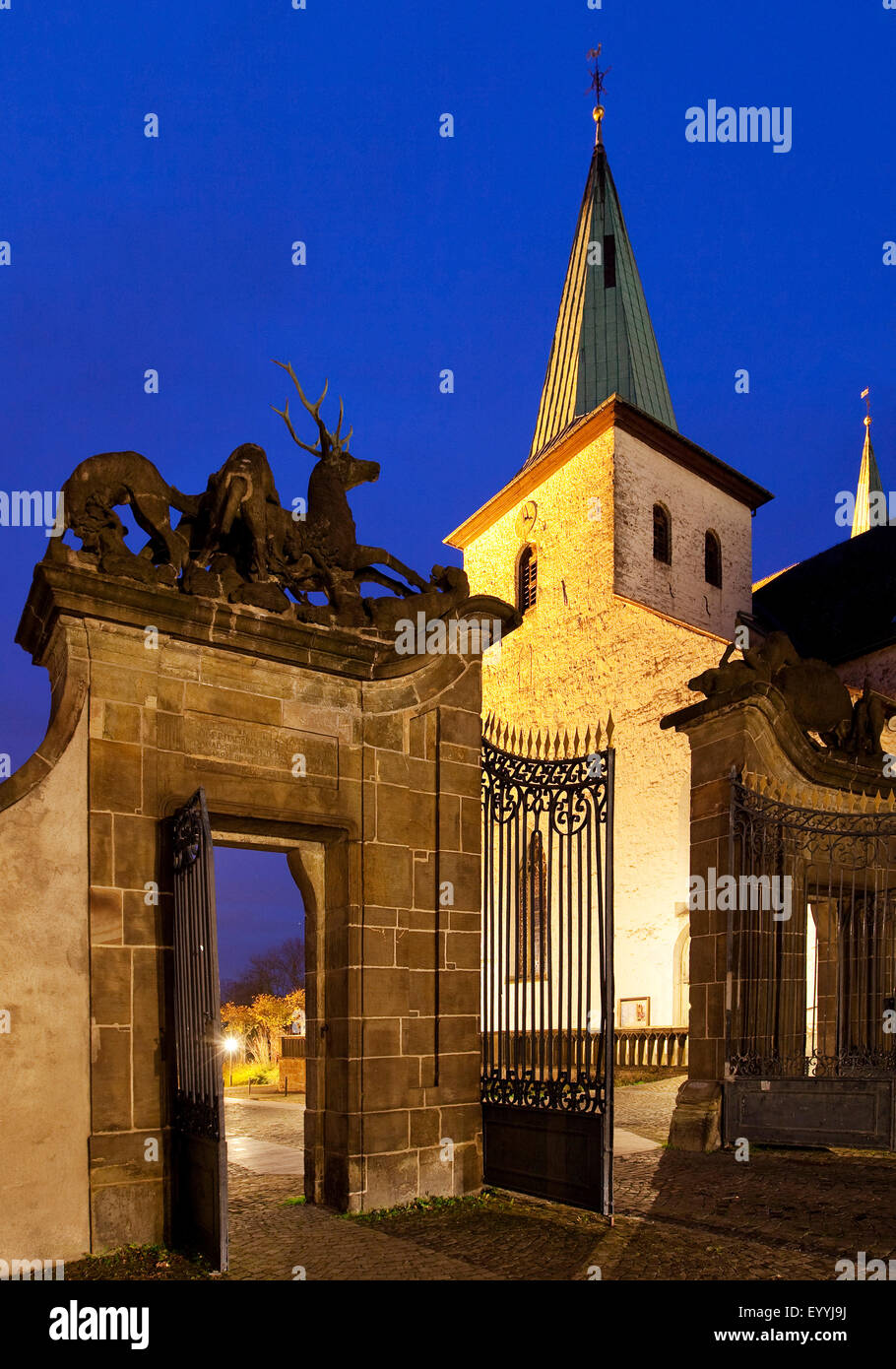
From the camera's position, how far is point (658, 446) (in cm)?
2819

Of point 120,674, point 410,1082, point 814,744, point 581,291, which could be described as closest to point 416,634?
point 120,674

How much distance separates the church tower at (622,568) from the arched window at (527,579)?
0.19ft

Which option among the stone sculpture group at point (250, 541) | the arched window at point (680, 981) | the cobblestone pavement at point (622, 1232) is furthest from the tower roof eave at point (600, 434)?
the cobblestone pavement at point (622, 1232)

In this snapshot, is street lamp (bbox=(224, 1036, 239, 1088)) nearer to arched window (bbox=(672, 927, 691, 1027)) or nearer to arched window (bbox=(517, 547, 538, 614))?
arched window (bbox=(672, 927, 691, 1027))

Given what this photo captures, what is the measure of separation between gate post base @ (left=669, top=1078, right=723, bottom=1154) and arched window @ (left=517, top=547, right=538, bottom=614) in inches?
789

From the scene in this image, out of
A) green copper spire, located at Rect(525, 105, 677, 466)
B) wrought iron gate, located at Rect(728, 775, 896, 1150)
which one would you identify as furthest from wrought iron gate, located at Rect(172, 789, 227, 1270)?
green copper spire, located at Rect(525, 105, 677, 466)

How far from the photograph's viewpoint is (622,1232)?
6.19 m

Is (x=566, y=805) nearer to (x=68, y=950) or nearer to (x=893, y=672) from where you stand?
(x=68, y=950)

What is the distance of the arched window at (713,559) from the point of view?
2930 cm

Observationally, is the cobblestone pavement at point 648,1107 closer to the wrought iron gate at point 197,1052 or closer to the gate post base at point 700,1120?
the gate post base at point 700,1120

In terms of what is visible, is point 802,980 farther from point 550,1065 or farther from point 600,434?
point 600,434

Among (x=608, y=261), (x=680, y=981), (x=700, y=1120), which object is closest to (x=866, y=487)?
(x=608, y=261)

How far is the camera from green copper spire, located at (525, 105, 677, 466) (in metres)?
30.2

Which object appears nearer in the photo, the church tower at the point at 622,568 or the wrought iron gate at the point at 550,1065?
the wrought iron gate at the point at 550,1065
